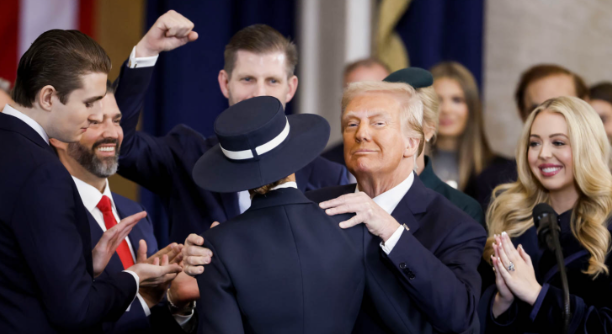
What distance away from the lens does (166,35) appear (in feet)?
8.00

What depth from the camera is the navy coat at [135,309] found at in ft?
7.48

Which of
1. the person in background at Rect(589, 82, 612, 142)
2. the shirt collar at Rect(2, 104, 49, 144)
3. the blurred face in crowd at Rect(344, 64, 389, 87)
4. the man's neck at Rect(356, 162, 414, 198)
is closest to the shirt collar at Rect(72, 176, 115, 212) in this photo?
the shirt collar at Rect(2, 104, 49, 144)

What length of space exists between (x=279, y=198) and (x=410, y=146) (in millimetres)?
578

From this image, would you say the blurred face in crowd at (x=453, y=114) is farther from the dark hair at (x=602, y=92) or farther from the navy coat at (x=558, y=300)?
the navy coat at (x=558, y=300)

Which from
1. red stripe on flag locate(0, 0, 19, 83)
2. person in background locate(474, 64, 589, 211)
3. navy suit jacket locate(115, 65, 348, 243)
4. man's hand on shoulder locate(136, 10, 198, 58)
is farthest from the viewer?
red stripe on flag locate(0, 0, 19, 83)

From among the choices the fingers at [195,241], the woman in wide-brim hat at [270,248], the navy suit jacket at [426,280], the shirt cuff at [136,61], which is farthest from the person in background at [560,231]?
the shirt cuff at [136,61]

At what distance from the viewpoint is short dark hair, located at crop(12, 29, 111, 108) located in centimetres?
188

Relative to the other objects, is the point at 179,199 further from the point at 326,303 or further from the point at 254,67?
the point at 326,303

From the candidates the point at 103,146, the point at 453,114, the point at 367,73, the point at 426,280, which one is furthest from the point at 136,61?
the point at 453,114

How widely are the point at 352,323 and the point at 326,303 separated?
13 centimetres

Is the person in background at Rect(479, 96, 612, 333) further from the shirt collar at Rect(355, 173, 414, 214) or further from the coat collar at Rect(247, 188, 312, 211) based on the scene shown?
the coat collar at Rect(247, 188, 312, 211)

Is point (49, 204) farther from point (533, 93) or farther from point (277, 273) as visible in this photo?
point (533, 93)

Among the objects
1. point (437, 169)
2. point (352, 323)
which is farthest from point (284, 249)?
point (437, 169)

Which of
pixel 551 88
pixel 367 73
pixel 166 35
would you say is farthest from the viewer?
pixel 367 73
